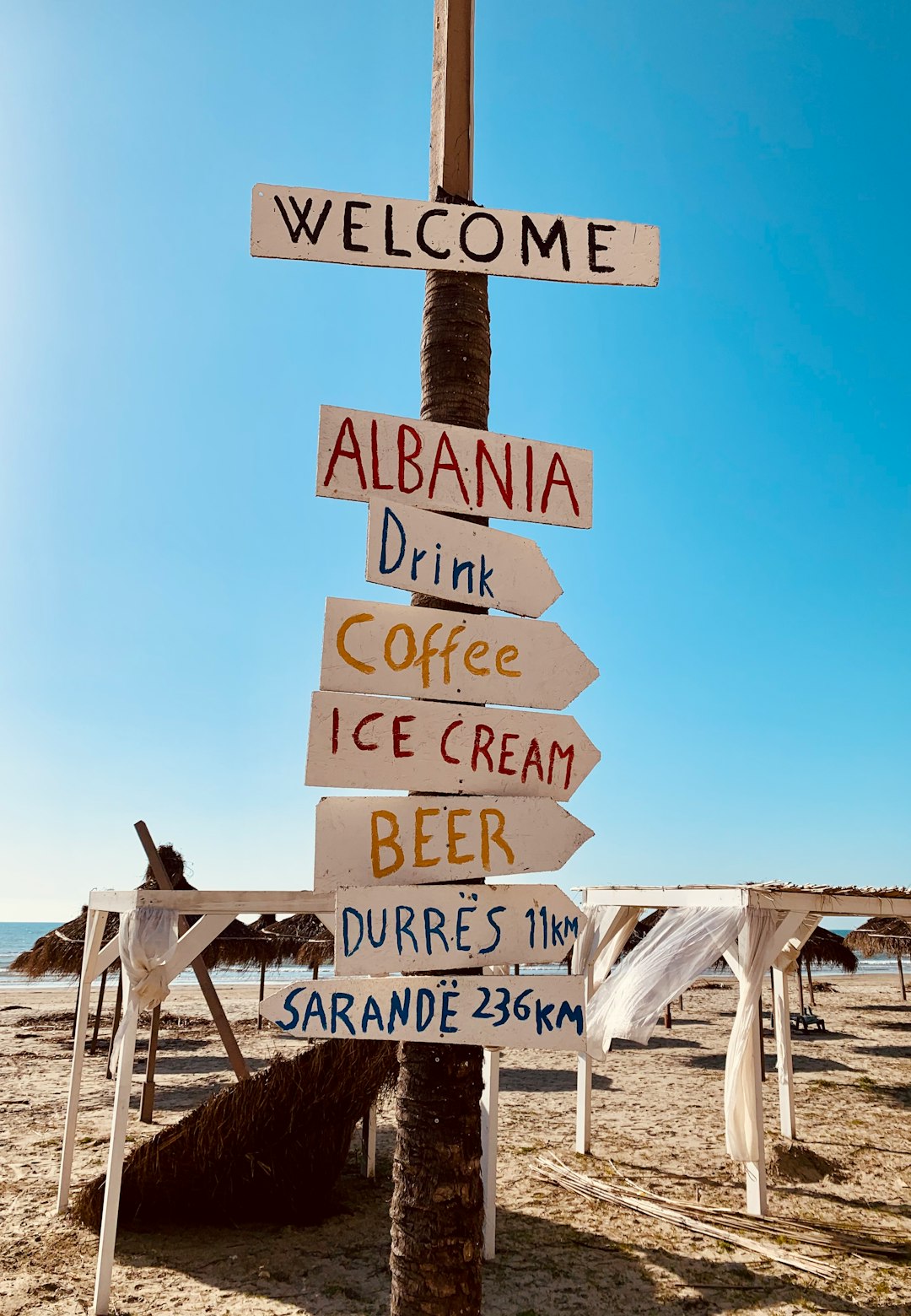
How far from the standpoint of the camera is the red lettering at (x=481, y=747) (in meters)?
2.63

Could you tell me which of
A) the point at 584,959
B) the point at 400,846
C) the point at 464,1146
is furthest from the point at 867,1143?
the point at 400,846

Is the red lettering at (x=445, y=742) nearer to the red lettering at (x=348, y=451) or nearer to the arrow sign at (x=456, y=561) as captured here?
the arrow sign at (x=456, y=561)

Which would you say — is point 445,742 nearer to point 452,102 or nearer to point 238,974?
point 452,102

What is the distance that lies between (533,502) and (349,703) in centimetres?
91

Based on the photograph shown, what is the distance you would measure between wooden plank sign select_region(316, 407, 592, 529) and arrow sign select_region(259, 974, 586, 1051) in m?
1.41

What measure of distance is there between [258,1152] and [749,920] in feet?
14.4

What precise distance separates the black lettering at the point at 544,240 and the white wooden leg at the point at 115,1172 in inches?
200

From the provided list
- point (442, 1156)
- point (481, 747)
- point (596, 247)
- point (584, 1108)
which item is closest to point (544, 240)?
point (596, 247)

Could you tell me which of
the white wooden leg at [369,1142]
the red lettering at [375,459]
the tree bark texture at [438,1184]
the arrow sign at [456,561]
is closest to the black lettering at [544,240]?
the red lettering at [375,459]

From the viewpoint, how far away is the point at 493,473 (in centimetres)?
288

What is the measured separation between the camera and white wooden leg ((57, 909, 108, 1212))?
23.2ft

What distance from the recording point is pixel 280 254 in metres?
2.95

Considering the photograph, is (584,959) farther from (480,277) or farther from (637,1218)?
(480,277)

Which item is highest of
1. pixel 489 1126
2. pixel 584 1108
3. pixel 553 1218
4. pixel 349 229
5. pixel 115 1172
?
pixel 349 229
